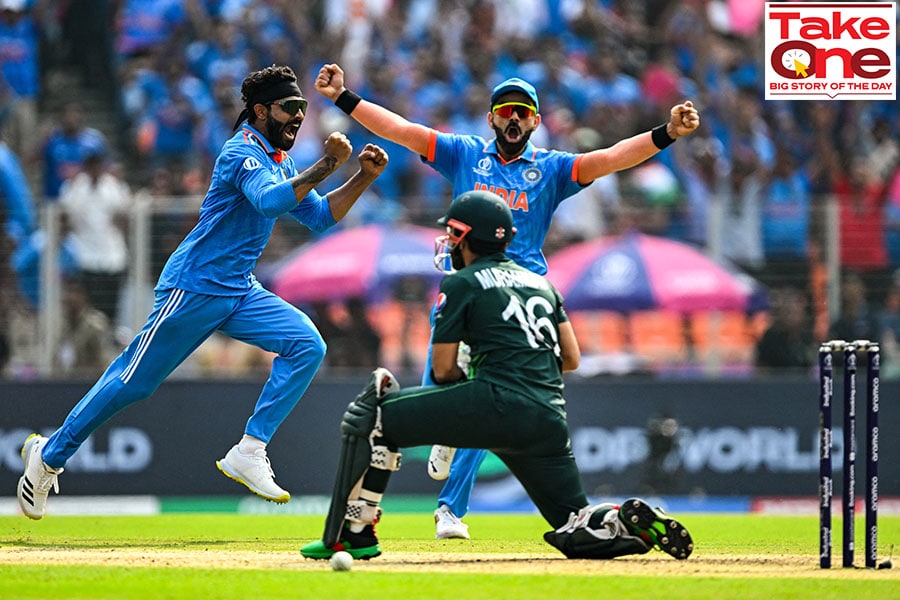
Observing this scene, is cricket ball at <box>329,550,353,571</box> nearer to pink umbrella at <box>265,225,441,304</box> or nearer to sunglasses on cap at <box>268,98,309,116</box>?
sunglasses on cap at <box>268,98,309,116</box>

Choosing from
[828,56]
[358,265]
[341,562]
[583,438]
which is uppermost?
[828,56]

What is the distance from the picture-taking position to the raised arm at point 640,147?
9172 mm

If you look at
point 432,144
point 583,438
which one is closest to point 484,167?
point 432,144

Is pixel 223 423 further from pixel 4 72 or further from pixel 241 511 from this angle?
pixel 4 72

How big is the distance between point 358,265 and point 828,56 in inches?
293

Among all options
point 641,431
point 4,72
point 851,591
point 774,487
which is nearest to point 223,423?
point 641,431

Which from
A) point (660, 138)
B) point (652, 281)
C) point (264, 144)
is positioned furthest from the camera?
point (652, 281)

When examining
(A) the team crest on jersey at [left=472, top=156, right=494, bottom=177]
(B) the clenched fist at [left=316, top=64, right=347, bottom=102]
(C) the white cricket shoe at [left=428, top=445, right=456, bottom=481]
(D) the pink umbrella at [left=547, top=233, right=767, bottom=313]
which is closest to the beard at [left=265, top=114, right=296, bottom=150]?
(B) the clenched fist at [left=316, top=64, right=347, bottom=102]

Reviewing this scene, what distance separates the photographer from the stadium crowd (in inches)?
653

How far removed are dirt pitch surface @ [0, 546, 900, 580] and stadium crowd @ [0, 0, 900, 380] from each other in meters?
7.96

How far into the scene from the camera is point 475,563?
8.23 metres

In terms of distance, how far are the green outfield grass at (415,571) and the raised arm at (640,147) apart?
2.33 m

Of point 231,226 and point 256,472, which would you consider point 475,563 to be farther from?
point 231,226

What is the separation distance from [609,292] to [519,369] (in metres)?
9.01
